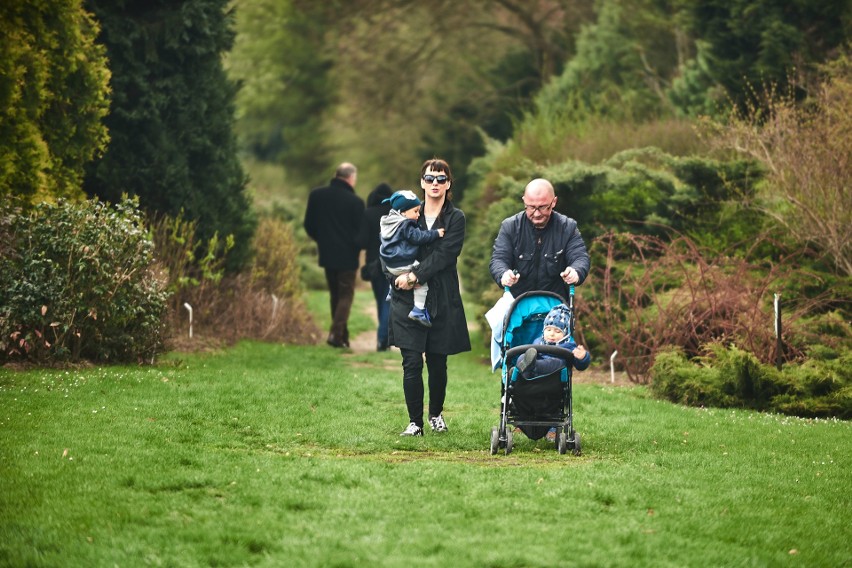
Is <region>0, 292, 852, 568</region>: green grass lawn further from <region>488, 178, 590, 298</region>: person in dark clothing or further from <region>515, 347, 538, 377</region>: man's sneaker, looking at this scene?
<region>488, 178, 590, 298</region>: person in dark clothing

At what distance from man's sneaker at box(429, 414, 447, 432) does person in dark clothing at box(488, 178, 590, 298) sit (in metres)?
1.17

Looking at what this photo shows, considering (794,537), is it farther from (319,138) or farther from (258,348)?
(319,138)

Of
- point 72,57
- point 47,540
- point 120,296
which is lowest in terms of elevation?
point 47,540

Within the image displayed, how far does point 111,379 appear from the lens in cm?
1088

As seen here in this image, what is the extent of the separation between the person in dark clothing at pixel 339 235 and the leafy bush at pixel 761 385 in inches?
240

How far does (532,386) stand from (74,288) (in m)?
5.32

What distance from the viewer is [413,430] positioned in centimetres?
904

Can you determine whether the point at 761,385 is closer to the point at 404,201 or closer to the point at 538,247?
the point at 538,247

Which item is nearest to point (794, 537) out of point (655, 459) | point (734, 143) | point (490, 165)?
point (655, 459)

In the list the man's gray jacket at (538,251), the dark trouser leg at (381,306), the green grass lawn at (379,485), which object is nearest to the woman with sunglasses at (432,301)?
the man's gray jacket at (538,251)

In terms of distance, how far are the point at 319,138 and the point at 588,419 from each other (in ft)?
108

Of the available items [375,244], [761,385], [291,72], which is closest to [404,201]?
[761,385]

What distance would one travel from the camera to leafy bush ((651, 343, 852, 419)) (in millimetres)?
10891

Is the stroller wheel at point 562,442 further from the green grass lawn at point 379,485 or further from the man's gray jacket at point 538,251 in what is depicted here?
the man's gray jacket at point 538,251
